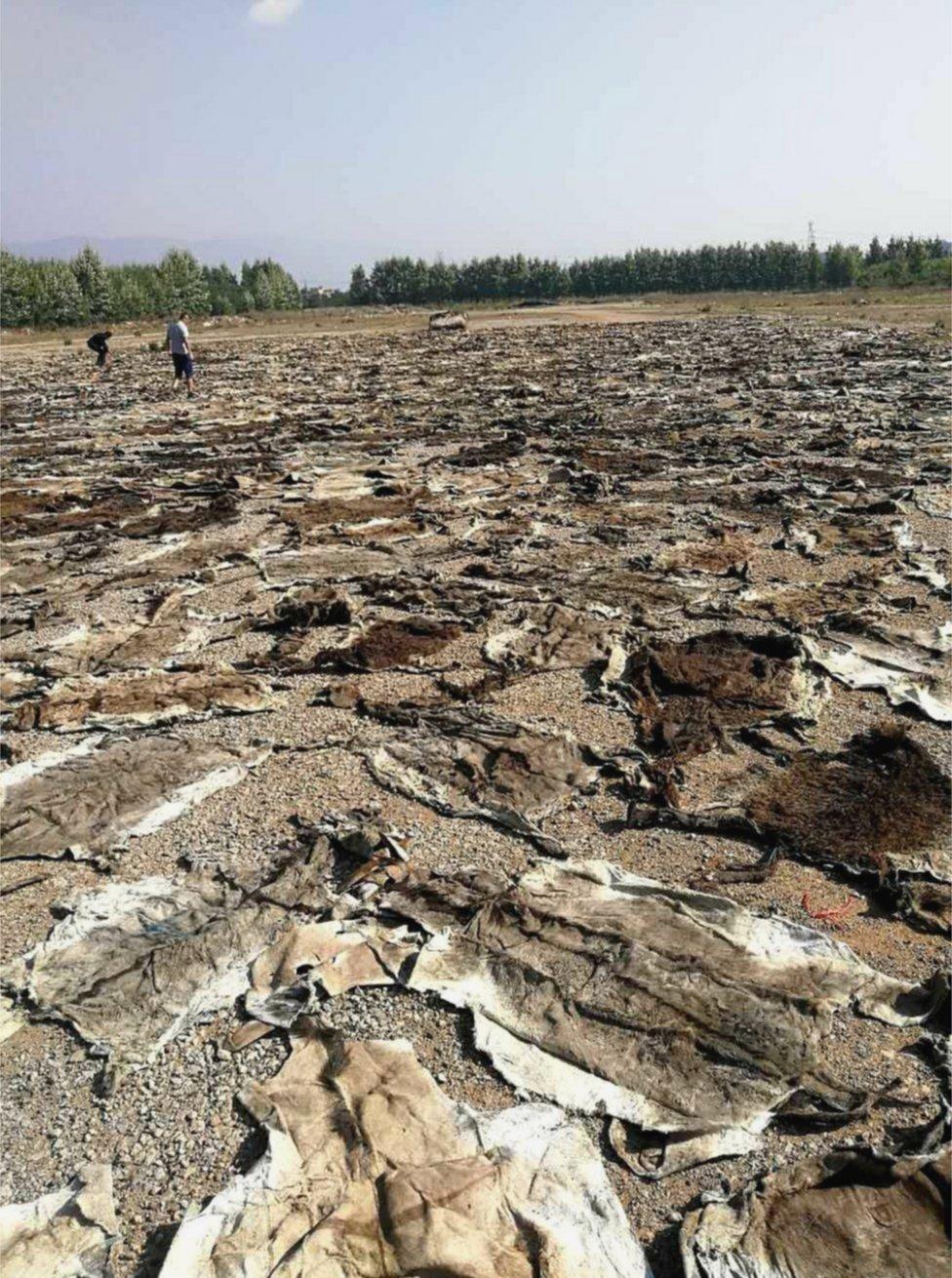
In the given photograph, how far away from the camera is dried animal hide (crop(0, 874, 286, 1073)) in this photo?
345cm

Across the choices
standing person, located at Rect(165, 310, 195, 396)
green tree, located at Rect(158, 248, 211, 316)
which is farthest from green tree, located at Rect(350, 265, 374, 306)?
standing person, located at Rect(165, 310, 195, 396)

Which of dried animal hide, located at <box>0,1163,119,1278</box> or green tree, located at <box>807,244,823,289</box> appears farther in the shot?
green tree, located at <box>807,244,823,289</box>

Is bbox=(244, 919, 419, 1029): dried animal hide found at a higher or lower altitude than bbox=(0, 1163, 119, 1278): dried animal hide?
higher

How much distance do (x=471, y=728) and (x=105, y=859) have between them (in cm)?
224

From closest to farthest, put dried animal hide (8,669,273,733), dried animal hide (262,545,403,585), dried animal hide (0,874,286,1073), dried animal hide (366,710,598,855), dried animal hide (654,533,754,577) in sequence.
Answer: dried animal hide (0,874,286,1073), dried animal hide (366,710,598,855), dried animal hide (8,669,273,733), dried animal hide (654,533,754,577), dried animal hide (262,545,403,585)

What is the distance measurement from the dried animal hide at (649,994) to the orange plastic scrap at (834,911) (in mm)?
179

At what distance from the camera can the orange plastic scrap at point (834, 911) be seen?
3.88m

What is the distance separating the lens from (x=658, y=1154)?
288 centimetres

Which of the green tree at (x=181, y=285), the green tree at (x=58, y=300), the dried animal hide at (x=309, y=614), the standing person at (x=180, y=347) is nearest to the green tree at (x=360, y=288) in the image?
the green tree at (x=181, y=285)

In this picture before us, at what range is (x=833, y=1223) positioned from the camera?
2598 millimetres

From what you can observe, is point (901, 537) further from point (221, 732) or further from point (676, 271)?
point (676, 271)

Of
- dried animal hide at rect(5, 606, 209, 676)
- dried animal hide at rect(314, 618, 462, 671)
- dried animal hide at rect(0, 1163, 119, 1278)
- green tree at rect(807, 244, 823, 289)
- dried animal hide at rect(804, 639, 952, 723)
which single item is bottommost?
dried animal hide at rect(0, 1163, 119, 1278)

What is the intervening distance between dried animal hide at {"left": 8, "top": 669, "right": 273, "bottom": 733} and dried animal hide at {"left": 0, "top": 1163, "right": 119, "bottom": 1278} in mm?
3369

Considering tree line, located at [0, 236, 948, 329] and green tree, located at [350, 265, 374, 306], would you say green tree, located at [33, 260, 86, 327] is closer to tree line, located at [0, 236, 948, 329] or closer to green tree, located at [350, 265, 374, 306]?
tree line, located at [0, 236, 948, 329]
